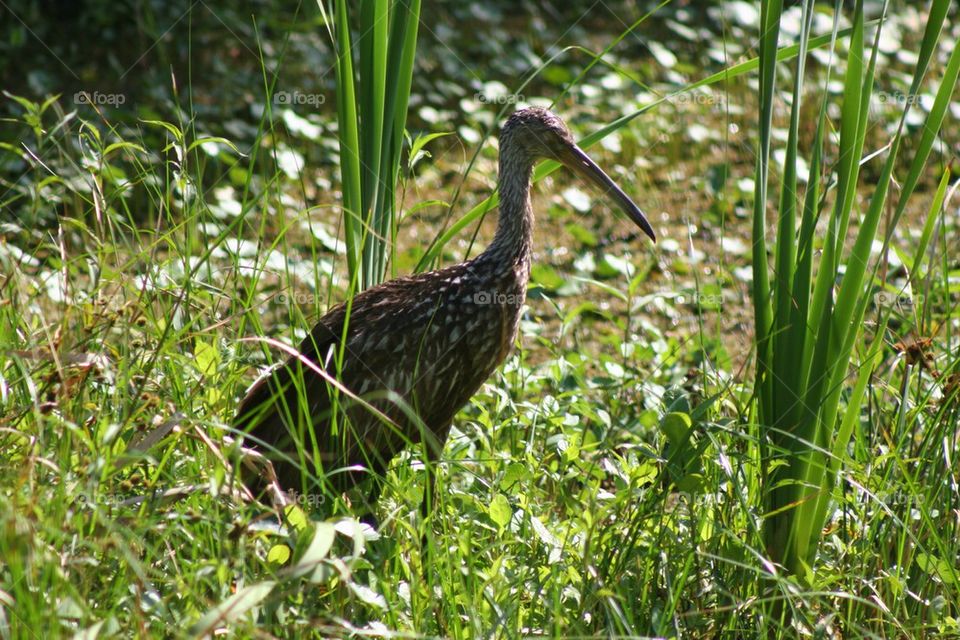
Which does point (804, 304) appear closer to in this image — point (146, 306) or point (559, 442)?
point (559, 442)

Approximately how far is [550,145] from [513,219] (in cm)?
28

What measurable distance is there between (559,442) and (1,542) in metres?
1.60

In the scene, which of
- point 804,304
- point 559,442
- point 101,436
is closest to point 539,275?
point 559,442

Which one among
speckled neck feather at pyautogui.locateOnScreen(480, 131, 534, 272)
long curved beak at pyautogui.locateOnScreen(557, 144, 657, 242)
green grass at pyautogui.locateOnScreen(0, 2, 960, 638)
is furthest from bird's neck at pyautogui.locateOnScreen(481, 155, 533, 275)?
green grass at pyautogui.locateOnScreen(0, 2, 960, 638)

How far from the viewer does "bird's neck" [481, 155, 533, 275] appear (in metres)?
3.31

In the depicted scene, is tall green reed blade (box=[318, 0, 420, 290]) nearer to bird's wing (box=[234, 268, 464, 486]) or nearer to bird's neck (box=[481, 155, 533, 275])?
bird's wing (box=[234, 268, 464, 486])

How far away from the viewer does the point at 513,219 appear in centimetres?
336

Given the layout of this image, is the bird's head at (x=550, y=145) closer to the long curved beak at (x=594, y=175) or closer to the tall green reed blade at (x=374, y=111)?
the long curved beak at (x=594, y=175)

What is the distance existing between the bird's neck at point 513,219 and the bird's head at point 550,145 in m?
0.04

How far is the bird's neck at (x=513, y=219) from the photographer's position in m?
3.31

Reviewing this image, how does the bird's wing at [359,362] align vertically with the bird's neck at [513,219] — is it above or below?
below

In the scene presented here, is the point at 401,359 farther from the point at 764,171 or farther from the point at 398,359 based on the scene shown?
the point at 764,171

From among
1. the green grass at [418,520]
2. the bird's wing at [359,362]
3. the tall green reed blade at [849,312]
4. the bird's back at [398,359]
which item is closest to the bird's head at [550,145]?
the green grass at [418,520]

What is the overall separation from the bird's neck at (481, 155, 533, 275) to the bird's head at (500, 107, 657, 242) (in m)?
0.04
